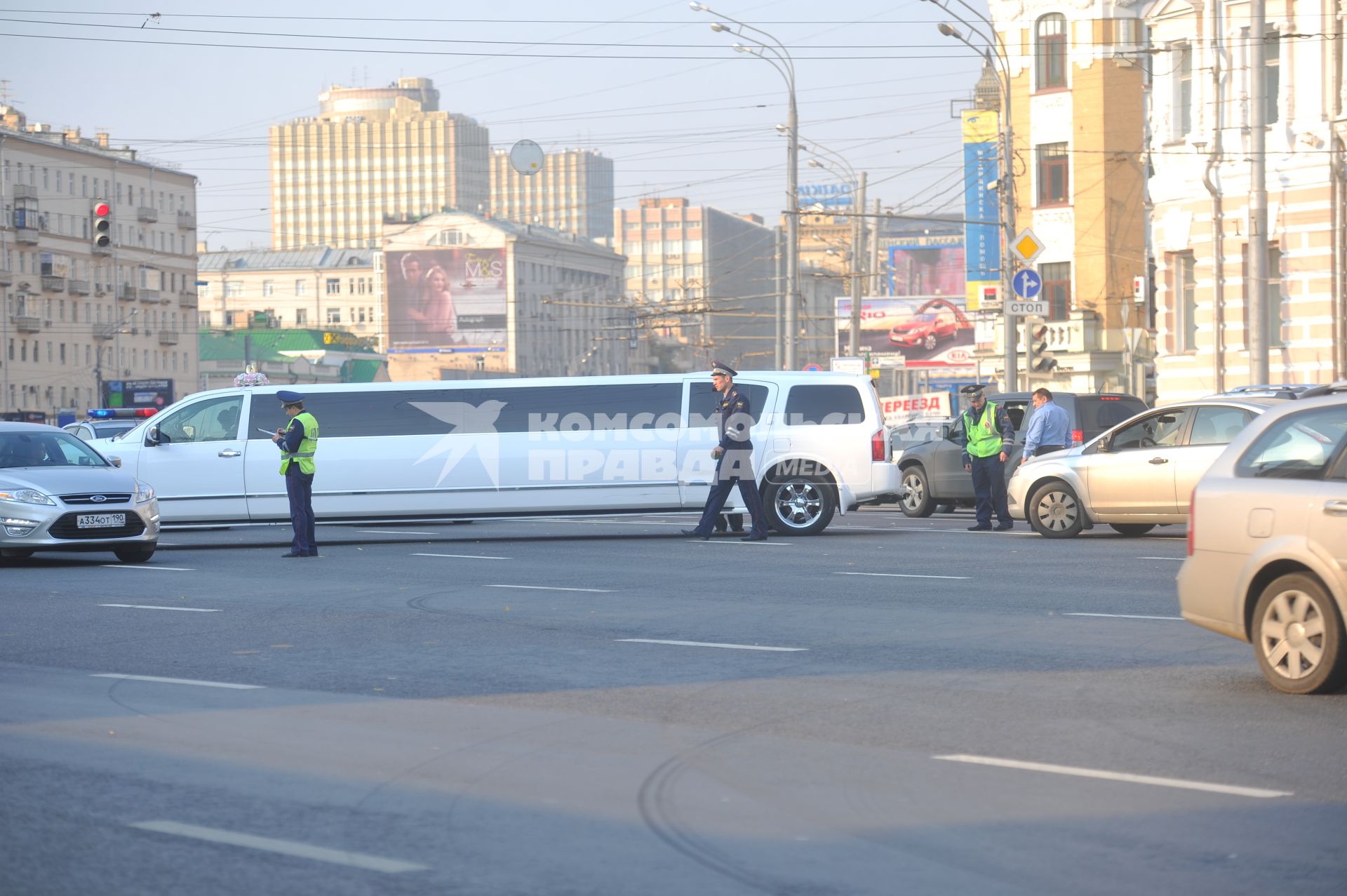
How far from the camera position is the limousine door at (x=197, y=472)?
2225 cm

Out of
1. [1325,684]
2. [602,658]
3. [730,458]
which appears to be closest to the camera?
[1325,684]

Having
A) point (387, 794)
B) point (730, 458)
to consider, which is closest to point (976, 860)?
point (387, 794)

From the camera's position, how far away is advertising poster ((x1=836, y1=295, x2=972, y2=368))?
8962 cm

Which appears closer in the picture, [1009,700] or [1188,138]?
[1009,700]

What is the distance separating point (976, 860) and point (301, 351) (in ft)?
438

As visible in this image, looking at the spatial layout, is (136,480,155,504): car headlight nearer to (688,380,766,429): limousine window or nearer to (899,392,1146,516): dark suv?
(688,380,766,429): limousine window

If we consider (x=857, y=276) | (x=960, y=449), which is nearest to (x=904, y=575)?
(x=960, y=449)

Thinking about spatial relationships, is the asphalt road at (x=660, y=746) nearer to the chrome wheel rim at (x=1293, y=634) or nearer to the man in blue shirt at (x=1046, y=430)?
the chrome wheel rim at (x=1293, y=634)

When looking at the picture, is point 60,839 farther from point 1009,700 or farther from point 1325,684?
point 1325,684

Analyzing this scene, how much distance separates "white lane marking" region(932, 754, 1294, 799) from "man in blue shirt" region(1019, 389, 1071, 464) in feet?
52.3

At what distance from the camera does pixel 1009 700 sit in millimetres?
8883

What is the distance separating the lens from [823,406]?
2236cm

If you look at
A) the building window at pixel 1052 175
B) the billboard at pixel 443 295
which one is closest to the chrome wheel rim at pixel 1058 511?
the building window at pixel 1052 175

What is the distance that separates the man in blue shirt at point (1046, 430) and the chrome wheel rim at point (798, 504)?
2916 millimetres
